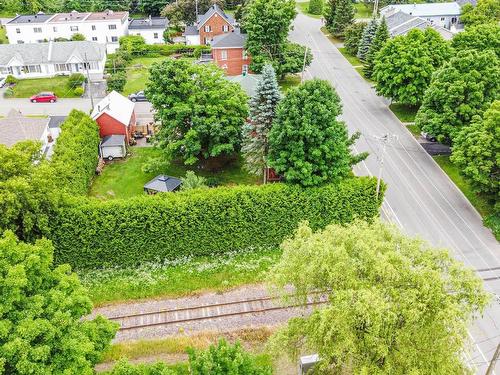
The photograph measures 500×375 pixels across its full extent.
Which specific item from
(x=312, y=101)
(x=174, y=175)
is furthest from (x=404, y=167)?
(x=174, y=175)

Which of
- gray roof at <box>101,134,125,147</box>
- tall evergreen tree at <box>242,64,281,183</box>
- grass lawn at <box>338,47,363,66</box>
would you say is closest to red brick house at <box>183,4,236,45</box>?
grass lawn at <box>338,47,363,66</box>

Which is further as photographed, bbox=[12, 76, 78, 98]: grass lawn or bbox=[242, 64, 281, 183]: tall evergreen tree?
bbox=[12, 76, 78, 98]: grass lawn

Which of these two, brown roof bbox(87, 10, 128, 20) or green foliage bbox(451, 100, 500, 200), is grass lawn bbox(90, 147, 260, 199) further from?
brown roof bbox(87, 10, 128, 20)

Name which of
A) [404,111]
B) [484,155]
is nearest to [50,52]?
[404,111]

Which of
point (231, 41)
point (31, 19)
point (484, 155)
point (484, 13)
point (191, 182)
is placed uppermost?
point (484, 13)

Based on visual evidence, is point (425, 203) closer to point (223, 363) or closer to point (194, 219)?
point (194, 219)

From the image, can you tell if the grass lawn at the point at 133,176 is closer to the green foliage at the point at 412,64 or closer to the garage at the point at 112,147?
the garage at the point at 112,147

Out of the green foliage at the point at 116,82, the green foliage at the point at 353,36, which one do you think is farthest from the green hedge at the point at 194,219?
the green foliage at the point at 353,36

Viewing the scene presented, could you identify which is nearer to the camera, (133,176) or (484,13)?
(133,176)
